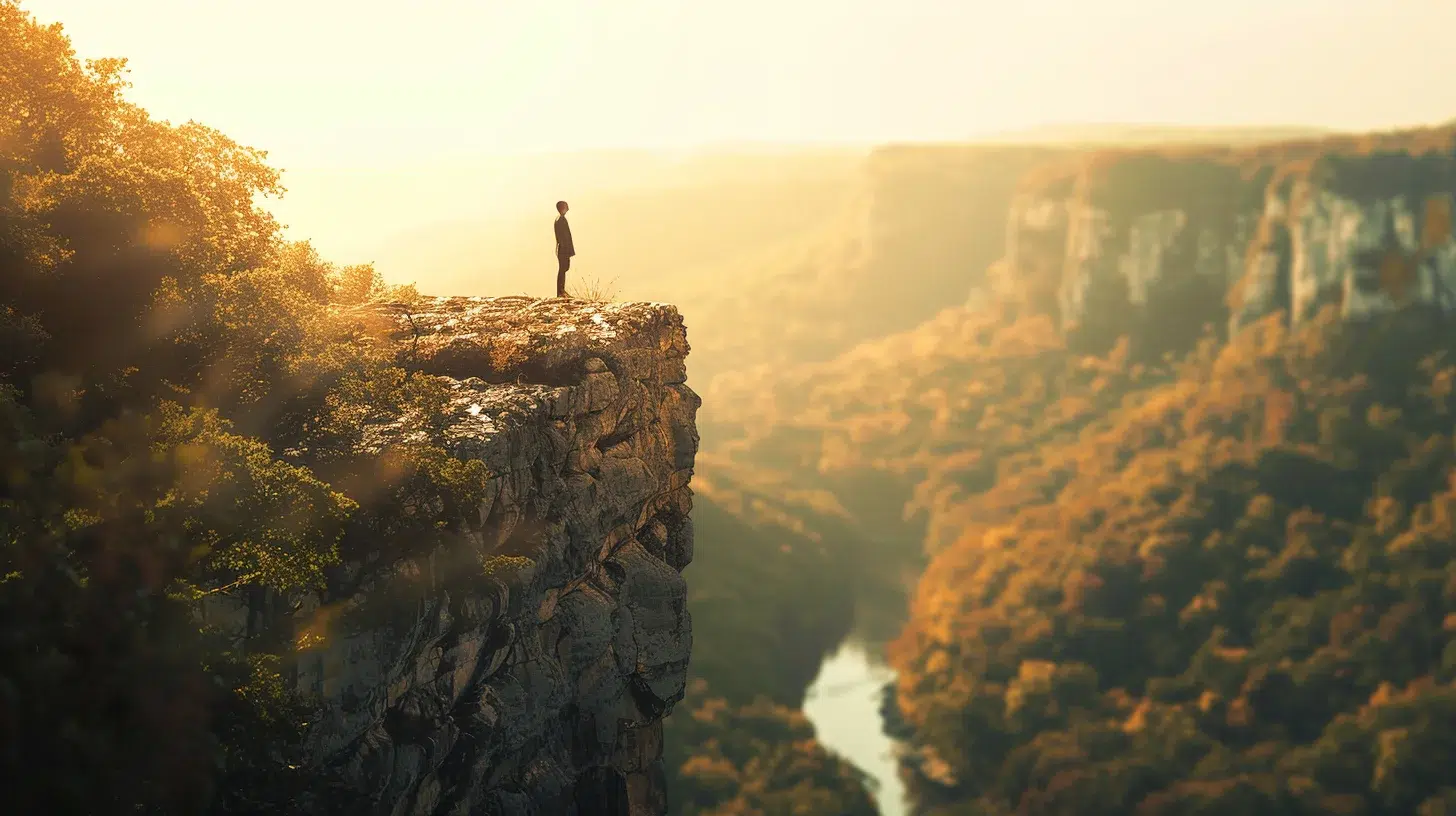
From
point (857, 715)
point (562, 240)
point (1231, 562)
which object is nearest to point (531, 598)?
point (562, 240)

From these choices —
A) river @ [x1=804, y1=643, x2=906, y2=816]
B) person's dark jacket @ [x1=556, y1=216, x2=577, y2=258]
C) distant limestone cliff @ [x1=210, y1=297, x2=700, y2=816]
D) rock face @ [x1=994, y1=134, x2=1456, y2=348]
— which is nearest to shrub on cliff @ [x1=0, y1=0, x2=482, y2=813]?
distant limestone cliff @ [x1=210, y1=297, x2=700, y2=816]

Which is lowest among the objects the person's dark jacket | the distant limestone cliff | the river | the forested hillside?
Answer: the river

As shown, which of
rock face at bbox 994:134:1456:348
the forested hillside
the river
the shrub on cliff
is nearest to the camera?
the shrub on cliff

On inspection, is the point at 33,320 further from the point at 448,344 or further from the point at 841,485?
the point at 841,485

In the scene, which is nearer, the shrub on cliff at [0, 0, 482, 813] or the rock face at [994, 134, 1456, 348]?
the shrub on cliff at [0, 0, 482, 813]

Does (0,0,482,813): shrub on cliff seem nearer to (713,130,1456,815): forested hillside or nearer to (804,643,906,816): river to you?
(804,643,906,816): river

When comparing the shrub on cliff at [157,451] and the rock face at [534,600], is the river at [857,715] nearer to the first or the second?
the rock face at [534,600]
